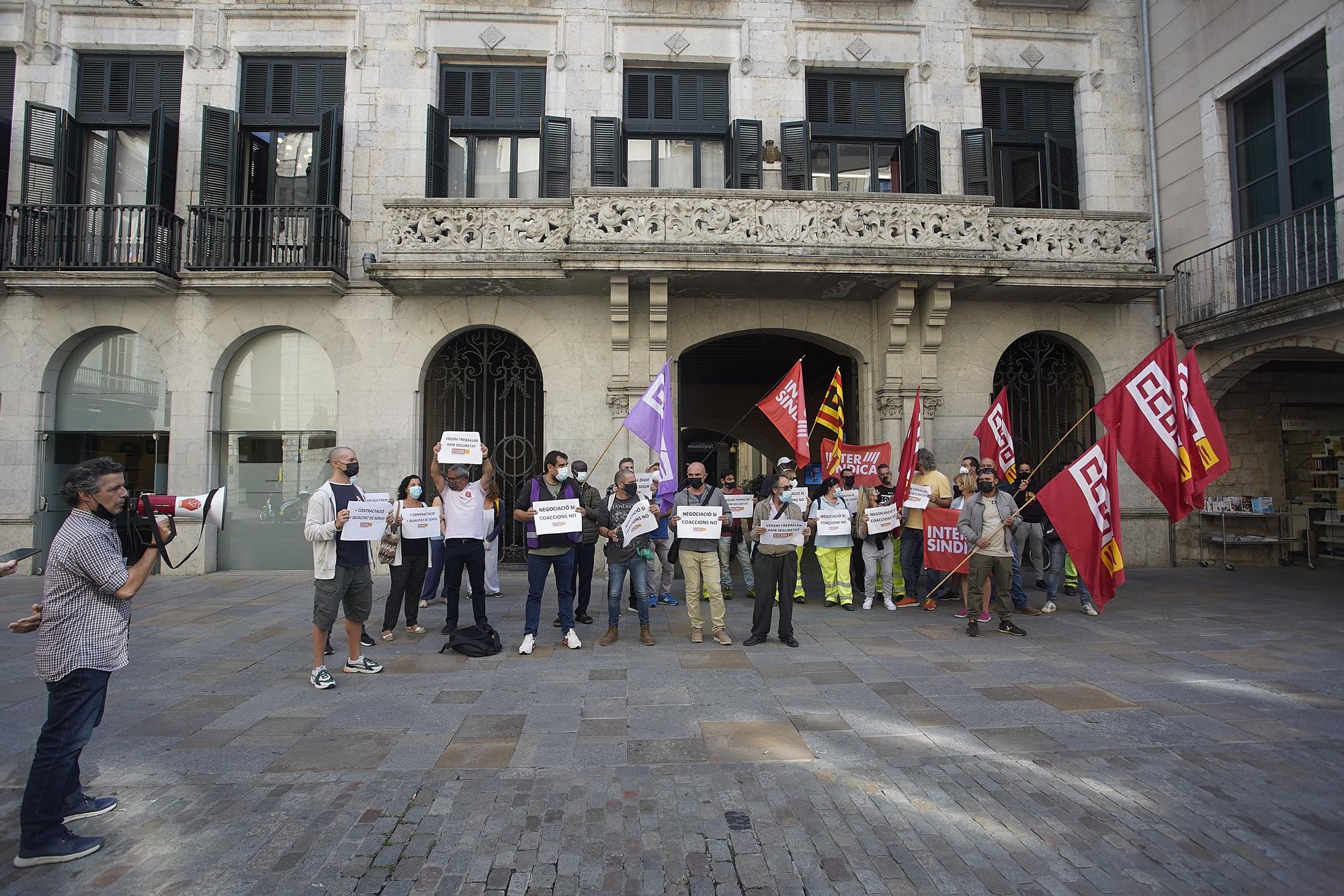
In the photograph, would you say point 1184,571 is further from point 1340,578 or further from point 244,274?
point 244,274

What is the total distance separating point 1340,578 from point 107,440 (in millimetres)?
22412

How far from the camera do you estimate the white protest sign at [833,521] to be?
30.3 feet

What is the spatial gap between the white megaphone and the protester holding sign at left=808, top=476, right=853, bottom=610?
6782 mm

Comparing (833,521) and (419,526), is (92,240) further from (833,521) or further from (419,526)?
(833,521)

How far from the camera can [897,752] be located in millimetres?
4582

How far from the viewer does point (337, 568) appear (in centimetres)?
618

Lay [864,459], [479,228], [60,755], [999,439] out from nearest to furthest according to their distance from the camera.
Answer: [60,755], [999,439], [864,459], [479,228]

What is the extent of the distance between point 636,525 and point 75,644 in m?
4.86

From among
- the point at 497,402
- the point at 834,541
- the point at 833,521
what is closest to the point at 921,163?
the point at 833,521

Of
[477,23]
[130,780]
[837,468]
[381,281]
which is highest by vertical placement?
[477,23]

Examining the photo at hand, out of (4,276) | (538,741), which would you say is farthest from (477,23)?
(538,741)

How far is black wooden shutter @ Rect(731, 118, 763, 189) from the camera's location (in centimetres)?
1296

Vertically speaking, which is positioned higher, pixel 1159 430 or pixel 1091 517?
pixel 1159 430

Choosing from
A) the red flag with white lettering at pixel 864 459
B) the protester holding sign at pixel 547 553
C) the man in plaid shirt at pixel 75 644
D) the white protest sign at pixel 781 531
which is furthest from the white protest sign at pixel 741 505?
the man in plaid shirt at pixel 75 644
